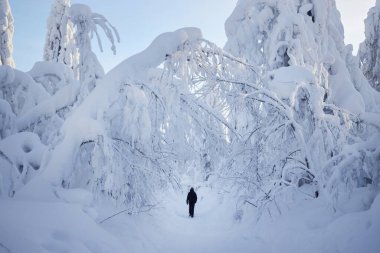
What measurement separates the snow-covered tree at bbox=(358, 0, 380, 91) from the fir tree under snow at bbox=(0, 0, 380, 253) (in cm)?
1491

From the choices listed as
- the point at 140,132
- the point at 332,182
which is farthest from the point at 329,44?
the point at 140,132

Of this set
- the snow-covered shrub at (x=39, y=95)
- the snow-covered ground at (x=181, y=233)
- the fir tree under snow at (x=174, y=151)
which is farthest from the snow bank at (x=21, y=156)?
the snow-covered ground at (x=181, y=233)

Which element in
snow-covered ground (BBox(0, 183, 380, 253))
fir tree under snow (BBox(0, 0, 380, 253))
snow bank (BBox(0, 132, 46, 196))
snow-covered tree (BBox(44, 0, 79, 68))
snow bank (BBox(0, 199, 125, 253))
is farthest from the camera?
snow-covered tree (BBox(44, 0, 79, 68))

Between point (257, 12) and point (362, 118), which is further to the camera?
point (257, 12)

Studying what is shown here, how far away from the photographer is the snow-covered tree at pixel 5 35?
24312 mm

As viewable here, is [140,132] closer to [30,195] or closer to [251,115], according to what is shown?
[30,195]

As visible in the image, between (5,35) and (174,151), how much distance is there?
2672 centimetres

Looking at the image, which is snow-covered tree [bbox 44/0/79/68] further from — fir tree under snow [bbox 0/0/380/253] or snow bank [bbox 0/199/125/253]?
snow bank [bbox 0/199/125/253]

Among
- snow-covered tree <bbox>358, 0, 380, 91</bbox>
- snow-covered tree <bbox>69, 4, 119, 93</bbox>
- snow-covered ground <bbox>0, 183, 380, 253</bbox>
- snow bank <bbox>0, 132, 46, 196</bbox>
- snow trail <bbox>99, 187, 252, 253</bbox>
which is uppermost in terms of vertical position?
snow-covered tree <bbox>358, 0, 380, 91</bbox>

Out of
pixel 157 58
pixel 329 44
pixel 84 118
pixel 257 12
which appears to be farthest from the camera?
pixel 329 44

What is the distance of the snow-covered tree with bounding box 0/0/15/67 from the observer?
2431cm

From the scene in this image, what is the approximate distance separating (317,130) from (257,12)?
16.9 feet

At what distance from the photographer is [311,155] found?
6.24 m

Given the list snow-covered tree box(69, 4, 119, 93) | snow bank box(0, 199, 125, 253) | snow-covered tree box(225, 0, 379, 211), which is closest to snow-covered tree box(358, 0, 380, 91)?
snow-covered tree box(225, 0, 379, 211)
